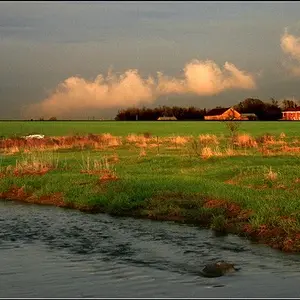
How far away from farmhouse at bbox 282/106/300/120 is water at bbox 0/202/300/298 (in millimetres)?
118308

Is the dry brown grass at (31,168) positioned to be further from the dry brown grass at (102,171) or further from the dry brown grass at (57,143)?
the dry brown grass at (57,143)

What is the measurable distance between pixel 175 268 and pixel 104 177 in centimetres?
1424

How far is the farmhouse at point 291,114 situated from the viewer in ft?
442

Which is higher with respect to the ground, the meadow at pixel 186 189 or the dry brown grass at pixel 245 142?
the dry brown grass at pixel 245 142

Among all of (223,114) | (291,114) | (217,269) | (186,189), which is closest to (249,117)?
(223,114)

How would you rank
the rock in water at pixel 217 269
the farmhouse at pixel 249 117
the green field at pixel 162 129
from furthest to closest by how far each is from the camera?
1. the farmhouse at pixel 249 117
2. the green field at pixel 162 129
3. the rock in water at pixel 217 269

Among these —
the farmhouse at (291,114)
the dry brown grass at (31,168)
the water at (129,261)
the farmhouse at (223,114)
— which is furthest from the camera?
the farmhouse at (223,114)

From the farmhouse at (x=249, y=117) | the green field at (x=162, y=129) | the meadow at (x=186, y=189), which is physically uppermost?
the farmhouse at (x=249, y=117)

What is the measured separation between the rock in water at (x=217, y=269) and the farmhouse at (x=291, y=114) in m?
124

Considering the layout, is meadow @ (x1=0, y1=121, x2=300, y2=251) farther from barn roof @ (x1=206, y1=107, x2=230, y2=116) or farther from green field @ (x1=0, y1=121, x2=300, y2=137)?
barn roof @ (x1=206, y1=107, x2=230, y2=116)

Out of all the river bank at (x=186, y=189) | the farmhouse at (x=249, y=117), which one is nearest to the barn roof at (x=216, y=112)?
the farmhouse at (x=249, y=117)

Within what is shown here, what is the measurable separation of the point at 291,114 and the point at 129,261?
411ft

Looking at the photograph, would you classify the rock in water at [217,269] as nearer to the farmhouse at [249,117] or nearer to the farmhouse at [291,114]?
the farmhouse at [249,117]

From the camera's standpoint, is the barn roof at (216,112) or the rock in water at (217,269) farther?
the barn roof at (216,112)
